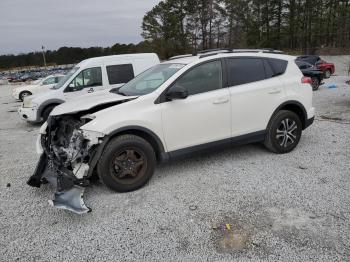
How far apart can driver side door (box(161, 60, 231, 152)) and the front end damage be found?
3.33 feet

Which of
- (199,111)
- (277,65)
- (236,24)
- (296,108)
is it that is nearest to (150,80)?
(199,111)

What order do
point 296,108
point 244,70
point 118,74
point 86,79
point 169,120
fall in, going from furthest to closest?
point 118,74 < point 86,79 < point 296,108 < point 244,70 < point 169,120

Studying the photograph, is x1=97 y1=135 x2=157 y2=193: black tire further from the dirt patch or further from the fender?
the fender

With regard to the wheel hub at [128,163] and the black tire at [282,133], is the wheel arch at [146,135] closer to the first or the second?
the wheel hub at [128,163]

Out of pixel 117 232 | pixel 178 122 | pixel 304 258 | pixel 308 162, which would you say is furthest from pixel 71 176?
pixel 308 162

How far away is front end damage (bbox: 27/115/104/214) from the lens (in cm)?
370

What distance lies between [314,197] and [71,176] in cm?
302

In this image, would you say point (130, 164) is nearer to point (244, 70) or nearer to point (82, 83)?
point (244, 70)

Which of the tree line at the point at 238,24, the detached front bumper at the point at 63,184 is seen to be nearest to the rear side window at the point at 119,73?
the detached front bumper at the point at 63,184

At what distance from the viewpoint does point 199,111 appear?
445 cm

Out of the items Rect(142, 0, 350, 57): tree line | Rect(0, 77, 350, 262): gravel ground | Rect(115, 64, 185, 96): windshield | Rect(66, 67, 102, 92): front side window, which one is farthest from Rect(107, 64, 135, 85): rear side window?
Rect(142, 0, 350, 57): tree line

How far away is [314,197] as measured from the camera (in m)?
3.79

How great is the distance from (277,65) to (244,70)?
0.72 metres

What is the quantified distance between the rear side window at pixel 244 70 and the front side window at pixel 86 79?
17.4 feet
